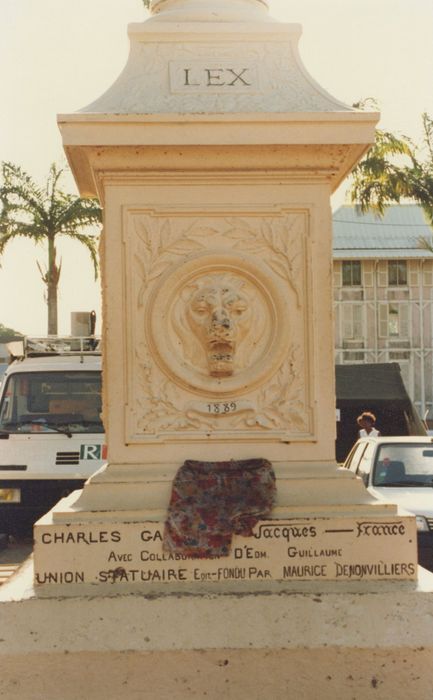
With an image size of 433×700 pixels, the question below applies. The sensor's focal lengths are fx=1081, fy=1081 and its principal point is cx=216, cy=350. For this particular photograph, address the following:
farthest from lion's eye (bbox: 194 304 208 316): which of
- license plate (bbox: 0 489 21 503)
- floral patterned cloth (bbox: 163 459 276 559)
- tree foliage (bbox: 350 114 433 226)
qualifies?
tree foliage (bbox: 350 114 433 226)

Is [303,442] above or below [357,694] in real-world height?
above

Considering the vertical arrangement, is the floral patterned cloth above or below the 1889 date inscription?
above

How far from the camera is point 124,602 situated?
13.4ft

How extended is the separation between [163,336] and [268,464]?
677mm

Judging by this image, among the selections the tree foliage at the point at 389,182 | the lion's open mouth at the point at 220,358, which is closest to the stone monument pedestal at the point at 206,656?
the lion's open mouth at the point at 220,358

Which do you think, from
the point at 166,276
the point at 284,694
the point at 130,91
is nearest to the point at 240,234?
the point at 166,276

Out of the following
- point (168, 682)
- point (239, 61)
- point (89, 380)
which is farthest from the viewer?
point (89, 380)

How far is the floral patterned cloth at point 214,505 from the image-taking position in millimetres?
4238

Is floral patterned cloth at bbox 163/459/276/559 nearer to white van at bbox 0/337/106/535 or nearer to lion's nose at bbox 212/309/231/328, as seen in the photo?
lion's nose at bbox 212/309/231/328

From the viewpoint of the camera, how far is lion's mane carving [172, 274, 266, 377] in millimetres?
4434

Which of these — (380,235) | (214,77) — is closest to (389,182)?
(214,77)

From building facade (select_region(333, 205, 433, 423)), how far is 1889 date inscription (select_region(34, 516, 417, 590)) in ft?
142

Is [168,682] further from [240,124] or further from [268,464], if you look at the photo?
[240,124]

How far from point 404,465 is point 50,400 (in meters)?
4.11
